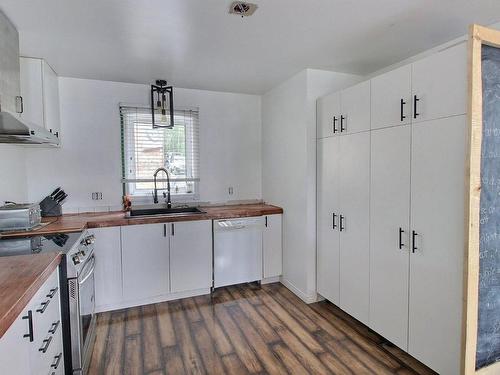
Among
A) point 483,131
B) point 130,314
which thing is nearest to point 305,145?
point 483,131

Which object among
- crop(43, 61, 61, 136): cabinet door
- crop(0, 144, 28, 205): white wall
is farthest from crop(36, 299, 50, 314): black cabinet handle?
crop(43, 61, 61, 136): cabinet door

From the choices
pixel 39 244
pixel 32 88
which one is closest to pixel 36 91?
pixel 32 88

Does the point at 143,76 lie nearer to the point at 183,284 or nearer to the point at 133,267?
the point at 133,267

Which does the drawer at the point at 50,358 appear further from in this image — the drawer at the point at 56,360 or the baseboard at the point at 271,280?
the baseboard at the point at 271,280

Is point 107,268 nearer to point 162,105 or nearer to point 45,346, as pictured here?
point 45,346

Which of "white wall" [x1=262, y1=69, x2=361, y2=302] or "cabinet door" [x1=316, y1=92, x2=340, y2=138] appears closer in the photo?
"cabinet door" [x1=316, y1=92, x2=340, y2=138]

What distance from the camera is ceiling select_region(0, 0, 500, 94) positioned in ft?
5.95

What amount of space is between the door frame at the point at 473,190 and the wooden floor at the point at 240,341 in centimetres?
61

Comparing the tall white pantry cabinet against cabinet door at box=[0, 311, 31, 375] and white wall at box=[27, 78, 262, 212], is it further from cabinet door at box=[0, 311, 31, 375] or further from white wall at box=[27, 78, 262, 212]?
cabinet door at box=[0, 311, 31, 375]

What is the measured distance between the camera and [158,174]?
354cm

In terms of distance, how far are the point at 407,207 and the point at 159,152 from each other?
272cm

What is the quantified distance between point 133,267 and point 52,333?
1362mm

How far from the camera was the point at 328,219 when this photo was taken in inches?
113

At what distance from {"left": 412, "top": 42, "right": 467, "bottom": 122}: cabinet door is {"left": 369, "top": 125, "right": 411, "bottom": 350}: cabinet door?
0.64ft
